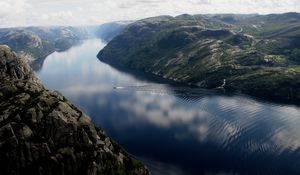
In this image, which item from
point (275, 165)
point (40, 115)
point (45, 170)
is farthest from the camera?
point (275, 165)

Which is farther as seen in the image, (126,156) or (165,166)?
(165,166)

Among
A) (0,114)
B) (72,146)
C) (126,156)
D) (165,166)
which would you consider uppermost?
(0,114)

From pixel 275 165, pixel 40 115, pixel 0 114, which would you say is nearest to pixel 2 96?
pixel 0 114

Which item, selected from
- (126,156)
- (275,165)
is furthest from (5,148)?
(275,165)

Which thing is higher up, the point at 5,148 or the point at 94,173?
the point at 5,148

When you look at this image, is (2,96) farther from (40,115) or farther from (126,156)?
(126,156)

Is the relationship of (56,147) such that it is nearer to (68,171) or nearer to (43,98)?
(68,171)

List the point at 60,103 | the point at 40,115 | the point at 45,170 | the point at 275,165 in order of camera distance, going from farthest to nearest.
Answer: the point at 275,165
the point at 60,103
the point at 40,115
the point at 45,170
